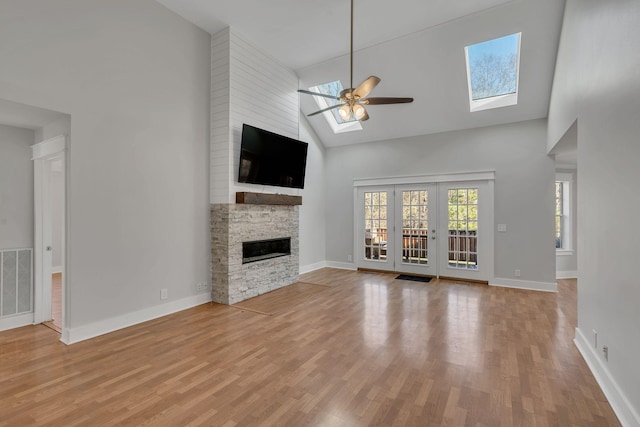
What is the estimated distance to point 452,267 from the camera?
253 inches

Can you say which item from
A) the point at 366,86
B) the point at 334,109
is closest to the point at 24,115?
the point at 366,86

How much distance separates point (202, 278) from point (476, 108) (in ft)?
19.3

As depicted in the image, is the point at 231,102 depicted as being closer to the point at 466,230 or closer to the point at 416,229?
the point at 416,229

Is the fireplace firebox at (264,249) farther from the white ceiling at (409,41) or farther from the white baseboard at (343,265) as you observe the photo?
the white ceiling at (409,41)

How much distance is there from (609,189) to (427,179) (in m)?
4.31

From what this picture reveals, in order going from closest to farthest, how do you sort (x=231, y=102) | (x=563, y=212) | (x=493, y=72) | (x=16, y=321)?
(x=16, y=321), (x=231, y=102), (x=493, y=72), (x=563, y=212)

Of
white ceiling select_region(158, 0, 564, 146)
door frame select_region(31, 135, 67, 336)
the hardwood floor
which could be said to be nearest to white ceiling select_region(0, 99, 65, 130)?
door frame select_region(31, 135, 67, 336)

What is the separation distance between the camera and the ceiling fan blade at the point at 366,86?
355 cm

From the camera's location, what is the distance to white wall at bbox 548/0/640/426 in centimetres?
198

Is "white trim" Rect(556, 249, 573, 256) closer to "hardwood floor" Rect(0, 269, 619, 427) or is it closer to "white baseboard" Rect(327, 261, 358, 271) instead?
"hardwood floor" Rect(0, 269, 619, 427)

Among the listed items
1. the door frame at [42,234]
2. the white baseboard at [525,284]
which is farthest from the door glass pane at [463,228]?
the door frame at [42,234]

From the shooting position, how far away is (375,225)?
24.2 ft

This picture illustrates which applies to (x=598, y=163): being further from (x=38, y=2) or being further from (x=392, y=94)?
(x=38, y=2)

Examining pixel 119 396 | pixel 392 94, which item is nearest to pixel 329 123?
pixel 392 94
